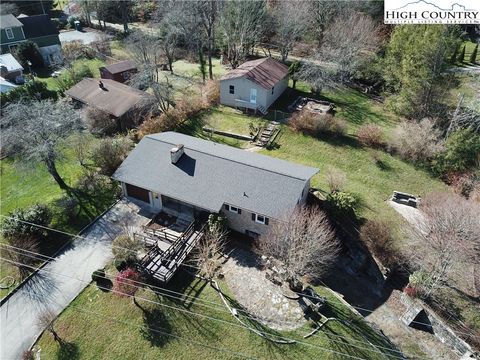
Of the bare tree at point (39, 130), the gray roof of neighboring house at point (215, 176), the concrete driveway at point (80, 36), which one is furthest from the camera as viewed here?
the concrete driveway at point (80, 36)

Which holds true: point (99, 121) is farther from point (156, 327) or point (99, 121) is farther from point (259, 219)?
point (156, 327)

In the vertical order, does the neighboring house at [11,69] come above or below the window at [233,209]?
above

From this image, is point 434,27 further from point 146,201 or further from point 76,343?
point 76,343

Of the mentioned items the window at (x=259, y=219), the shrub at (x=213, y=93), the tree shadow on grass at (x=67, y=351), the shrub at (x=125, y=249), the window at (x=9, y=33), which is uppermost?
the window at (x=9, y=33)

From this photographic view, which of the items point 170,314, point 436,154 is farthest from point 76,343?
point 436,154

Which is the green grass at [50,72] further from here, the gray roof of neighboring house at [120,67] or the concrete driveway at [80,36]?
the concrete driveway at [80,36]

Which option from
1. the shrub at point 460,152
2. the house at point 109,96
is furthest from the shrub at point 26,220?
the shrub at point 460,152

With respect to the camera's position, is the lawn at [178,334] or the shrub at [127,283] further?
the shrub at [127,283]

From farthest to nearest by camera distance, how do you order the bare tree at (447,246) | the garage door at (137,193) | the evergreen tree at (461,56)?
1. the evergreen tree at (461,56)
2. the garage door at (137,193)
3. the bare tree at (447,246)

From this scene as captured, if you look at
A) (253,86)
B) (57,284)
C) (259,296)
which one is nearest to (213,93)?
(253,86)
